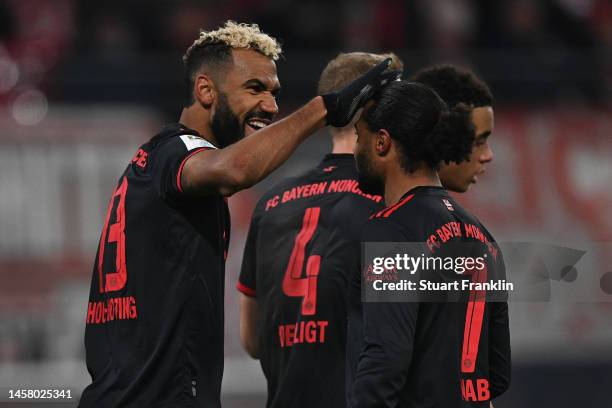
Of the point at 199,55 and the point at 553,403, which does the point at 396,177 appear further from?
the point at 553,403

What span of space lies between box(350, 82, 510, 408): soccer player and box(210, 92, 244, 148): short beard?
522 millimetres

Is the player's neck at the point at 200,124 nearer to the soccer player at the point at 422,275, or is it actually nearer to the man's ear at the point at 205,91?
the man's ear at the point at 205,91

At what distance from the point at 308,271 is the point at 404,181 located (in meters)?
0.91

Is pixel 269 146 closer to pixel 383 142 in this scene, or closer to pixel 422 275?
pixel 383 142

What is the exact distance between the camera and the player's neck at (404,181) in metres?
3.94

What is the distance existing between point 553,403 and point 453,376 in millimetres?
5610

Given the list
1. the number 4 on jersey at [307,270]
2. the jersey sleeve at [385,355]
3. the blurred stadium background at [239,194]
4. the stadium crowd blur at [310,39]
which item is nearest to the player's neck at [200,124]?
the number 4 on jersey at [307,270]

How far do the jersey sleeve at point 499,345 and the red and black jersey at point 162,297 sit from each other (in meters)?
1.03

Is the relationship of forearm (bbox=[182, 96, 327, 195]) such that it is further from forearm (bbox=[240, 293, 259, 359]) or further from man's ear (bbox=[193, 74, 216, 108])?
→ forearm (bbox=[240, 293, 259, 359])

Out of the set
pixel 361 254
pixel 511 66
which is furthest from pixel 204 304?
pixel 511 66

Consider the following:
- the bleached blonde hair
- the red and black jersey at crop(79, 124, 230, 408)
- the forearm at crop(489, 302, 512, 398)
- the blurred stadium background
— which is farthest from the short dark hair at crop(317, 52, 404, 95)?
the blurred stadium background

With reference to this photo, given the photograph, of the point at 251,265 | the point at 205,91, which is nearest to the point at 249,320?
the point at 251,265

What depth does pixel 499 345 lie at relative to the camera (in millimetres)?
4031

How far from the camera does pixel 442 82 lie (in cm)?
486
